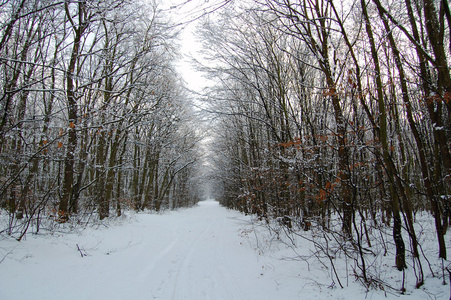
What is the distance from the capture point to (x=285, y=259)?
4.98 m

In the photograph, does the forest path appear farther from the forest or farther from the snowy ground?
the forest

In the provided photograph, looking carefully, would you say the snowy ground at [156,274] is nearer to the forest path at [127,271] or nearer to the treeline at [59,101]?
the forest path at [127,271]

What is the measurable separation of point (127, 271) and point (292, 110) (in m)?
6.24

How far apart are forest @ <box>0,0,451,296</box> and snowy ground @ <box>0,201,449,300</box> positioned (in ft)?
1.40

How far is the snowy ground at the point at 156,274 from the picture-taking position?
3410mm

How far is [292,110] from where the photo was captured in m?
7.29

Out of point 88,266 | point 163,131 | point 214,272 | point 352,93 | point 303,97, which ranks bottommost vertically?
point 214,272

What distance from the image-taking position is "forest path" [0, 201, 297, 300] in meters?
3.61

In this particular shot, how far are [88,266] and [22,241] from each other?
1.52 meters

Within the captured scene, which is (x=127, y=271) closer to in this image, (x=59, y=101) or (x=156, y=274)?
(x=156, y=274)

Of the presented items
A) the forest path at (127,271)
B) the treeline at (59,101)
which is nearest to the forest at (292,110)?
the treeline at (59,101)

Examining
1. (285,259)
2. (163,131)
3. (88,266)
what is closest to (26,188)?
(88,266)

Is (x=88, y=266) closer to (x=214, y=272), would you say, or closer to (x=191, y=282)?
(x=191, y=282)

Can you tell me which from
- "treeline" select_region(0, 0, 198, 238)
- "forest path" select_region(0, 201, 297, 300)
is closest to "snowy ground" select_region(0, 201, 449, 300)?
"forest path" select_region(0, 201, 297, 300)
